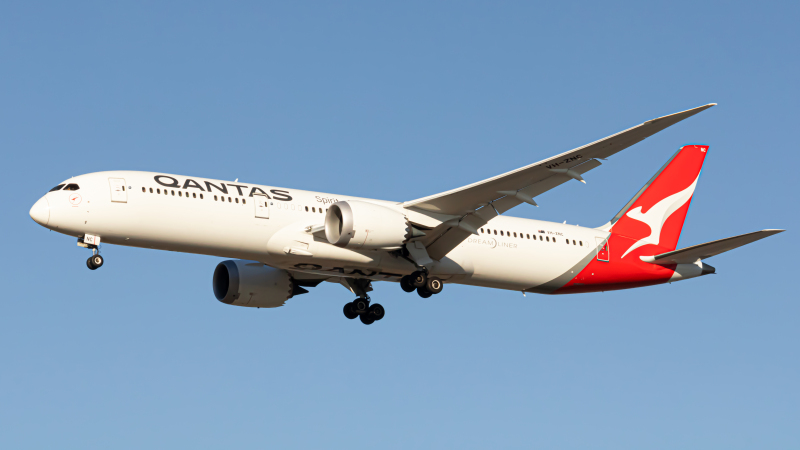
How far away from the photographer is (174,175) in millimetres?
30422

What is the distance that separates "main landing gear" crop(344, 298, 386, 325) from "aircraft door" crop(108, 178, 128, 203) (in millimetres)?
10681

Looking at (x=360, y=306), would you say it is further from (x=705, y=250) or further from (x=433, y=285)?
(x=705, y=250)

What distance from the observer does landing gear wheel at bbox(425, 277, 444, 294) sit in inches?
1280

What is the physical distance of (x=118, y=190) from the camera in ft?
95.2

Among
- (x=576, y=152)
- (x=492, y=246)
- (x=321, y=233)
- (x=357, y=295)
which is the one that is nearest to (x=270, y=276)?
(x=357, y=295)

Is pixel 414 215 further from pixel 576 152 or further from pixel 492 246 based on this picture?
pixel 576 152

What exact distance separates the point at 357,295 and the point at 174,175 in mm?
9383

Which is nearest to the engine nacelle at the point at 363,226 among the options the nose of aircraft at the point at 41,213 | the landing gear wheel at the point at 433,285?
the landing gear wheel at the point at 433,285

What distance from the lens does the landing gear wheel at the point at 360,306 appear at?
3616cm

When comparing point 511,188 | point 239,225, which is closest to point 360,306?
point 239,225

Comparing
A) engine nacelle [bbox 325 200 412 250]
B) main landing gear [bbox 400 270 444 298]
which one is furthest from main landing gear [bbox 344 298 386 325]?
engine nacelle [bbox 325 200 412 250]

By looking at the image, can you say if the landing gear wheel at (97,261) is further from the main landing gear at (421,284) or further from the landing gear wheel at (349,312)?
the landing gear wheel at (349,312)

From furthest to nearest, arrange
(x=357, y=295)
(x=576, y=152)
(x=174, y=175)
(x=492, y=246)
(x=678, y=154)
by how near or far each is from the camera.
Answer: (x=678, y=154) → (x=357, y=295) → (x=492, y=246) → (x=174, y=175) → (x=576, y=152)

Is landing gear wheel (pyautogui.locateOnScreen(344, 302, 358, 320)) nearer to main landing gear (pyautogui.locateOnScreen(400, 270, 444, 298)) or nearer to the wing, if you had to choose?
main landing gear (pyautogui.locateOnScreen(400, 270, 444, 298))
